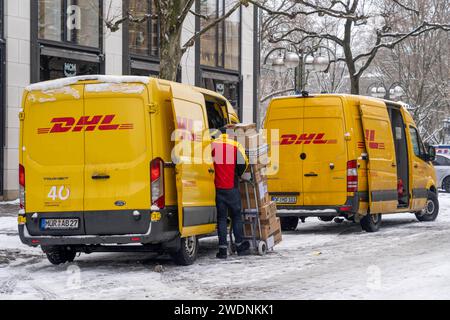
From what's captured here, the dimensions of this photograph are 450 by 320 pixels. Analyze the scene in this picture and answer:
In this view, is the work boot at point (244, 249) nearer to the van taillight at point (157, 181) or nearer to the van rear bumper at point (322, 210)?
the van taillight at point (157, 181)

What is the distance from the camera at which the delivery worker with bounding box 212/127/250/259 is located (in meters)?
11.6

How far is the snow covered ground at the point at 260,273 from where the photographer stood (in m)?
8.62

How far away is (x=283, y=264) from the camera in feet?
36.3

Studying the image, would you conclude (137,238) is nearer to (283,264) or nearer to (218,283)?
(218,283)

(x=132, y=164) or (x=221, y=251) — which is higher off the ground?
(x=132, y=164)

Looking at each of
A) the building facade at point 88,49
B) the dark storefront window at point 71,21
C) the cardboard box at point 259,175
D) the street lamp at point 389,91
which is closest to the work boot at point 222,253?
the cardboard box at point 259,175

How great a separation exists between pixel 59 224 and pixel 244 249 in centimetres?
286

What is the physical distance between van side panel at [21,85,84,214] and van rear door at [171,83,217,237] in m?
1.23

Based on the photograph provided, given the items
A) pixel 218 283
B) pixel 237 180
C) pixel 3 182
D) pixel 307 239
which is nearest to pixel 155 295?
pixel 218 283

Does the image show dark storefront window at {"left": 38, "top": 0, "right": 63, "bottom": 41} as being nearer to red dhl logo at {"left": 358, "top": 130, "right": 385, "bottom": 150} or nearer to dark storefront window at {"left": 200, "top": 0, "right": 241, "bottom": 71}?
dark storefront window at {"left": 200, "top": 0, "right": 241, "bottom": 71}

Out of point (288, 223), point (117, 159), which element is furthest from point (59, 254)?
point (288, 223)

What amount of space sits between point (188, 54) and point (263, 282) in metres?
18.0

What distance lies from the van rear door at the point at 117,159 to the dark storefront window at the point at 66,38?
11.7 m

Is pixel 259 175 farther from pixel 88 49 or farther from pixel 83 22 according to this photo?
pixel 83 22
